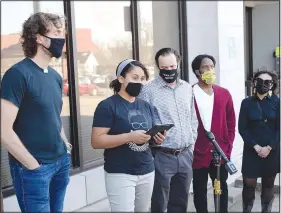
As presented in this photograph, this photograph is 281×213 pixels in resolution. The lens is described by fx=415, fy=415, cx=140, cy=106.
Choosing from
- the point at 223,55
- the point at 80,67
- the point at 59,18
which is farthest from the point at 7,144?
the point at 223,55

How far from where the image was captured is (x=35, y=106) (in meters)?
2.19

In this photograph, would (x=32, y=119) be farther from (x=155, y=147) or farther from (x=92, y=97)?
(x=92, y=97)

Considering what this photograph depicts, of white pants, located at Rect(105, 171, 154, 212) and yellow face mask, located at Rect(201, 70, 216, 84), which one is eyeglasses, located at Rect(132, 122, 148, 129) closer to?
white pants, located at Rect(105, 171, 154, 212)

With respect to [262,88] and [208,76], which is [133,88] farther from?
[262,88]

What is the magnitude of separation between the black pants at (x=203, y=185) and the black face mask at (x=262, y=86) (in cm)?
76

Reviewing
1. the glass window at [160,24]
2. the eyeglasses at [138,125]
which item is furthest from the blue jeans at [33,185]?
the glass window at [160,24]

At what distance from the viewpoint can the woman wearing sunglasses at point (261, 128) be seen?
3684 millimetres

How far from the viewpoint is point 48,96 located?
2.24 m

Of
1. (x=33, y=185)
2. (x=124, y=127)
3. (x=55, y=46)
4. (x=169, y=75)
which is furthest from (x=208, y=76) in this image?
(x=33, y=185)

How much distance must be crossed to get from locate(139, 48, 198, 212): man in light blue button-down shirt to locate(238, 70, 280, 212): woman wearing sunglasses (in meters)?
0.75

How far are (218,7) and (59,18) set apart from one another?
3715mm

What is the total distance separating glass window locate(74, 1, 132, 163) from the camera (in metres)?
4.80

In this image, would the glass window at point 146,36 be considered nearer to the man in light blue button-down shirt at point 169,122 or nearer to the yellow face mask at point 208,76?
the yellow face mask at point 208,76

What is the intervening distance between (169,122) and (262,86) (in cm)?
105
